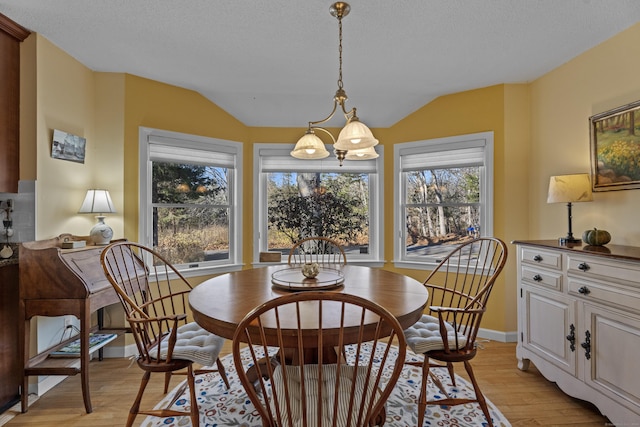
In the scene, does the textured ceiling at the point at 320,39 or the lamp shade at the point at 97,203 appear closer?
the textured ceiling at the point at 320,39

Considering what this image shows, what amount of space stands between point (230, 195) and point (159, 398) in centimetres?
200

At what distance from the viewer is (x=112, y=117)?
2.84 m

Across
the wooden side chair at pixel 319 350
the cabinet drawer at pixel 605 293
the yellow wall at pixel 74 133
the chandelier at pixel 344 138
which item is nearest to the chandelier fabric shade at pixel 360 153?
the chandelier at pixel 344 138

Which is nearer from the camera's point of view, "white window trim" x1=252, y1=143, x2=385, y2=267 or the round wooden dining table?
the round wooden dining table

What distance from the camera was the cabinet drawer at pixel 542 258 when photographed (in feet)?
7.20

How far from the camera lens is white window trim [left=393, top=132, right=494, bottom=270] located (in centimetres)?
318

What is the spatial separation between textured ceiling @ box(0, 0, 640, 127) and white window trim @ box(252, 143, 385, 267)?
0.62 m

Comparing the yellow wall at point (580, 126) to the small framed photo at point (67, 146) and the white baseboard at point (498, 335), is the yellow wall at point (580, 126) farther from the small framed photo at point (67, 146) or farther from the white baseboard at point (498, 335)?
the small framed photo at point (67, 146)

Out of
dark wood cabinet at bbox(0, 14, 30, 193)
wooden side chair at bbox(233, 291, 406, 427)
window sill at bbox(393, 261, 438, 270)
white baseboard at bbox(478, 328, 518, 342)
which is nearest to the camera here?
wooden side chair at bbox(233, 291, 406, 427)

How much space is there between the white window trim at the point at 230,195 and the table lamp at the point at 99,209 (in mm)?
340

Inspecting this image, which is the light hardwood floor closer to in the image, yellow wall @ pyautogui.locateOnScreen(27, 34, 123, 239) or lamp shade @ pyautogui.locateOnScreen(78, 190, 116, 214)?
yellow wall @ pyautogui.locateOnScreen(27, 34, 123, 239)

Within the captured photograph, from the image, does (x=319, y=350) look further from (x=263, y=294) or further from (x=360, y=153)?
(x=360, y=153)

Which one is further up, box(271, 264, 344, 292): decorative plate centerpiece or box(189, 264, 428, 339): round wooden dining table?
box(271, 264, 344, 292): decorative plate centerpiece

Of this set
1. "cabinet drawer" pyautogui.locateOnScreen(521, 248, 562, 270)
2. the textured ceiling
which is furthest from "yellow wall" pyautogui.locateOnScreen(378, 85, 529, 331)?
"cabinet drawer" pyautogui.locateOnScreen(521, 248, 562, 270)
